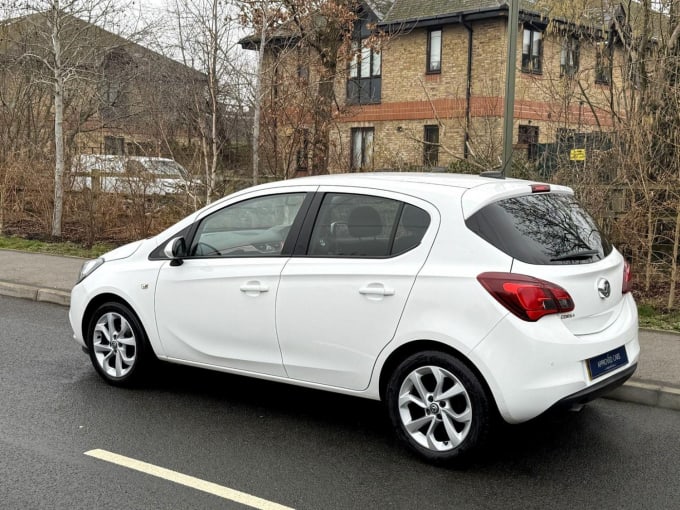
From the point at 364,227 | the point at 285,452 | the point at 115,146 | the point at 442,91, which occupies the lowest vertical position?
the point at 285,452

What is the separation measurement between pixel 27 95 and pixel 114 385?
1523cm

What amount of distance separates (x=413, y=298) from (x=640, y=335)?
12.7 feet

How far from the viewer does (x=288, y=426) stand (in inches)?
200

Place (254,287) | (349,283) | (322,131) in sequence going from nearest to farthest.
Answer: (349,283), (254,287), (322,131)

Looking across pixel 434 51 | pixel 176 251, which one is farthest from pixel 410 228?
pixel 434 51

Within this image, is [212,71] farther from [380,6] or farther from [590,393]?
[380,6]

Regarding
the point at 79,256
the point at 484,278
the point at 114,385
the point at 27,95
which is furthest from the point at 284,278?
the point at 27,95

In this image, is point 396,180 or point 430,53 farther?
point 430,53

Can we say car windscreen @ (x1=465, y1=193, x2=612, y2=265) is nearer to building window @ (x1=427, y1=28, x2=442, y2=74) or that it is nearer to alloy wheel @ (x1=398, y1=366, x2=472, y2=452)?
alloy wheel @ (x1=398, y1=366, x2=472, y2=452)

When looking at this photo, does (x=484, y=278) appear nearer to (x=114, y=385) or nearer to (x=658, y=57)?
(x=114, y=385)

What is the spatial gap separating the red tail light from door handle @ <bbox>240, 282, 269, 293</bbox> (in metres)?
1.50

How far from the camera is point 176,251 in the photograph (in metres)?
5.42

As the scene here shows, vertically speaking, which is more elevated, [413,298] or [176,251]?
[176,251]

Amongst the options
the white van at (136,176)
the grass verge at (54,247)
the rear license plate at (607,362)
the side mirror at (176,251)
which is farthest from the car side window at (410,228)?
the grass verge at (54,247)
